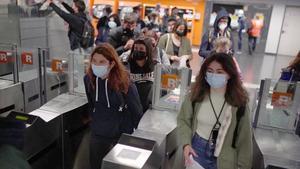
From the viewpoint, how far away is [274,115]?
256 centimetres

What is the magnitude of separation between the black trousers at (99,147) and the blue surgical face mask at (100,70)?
46 centimetres

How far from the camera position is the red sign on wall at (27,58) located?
3146 mm

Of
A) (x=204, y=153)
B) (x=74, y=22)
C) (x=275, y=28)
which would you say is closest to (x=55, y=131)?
(x=204, y=153)

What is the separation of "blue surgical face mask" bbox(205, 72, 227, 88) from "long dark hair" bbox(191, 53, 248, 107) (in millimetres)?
42

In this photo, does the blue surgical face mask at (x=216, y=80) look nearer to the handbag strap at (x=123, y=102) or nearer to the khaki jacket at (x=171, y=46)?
the handbag strap at (x=123, y=102)

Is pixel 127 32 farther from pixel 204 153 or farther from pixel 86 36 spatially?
pixel 204 153

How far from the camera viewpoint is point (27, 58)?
317cm

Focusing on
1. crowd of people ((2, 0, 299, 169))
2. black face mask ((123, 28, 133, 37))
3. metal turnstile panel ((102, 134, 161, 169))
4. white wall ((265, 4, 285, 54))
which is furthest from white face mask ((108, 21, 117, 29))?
white wall ((265, 4, 285, 54))

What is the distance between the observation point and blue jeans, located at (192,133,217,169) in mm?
1827

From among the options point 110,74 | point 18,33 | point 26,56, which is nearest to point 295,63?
point 110,74

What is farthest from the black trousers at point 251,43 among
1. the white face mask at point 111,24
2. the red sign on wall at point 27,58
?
the red sign on wall at point 27,58

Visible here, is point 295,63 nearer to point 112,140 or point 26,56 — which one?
point 112,140

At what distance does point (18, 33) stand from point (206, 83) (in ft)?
14.7

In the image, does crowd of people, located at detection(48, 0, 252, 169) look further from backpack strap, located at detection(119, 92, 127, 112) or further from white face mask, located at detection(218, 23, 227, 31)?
white face mask, located at detection(218, 23, 227, 31)
